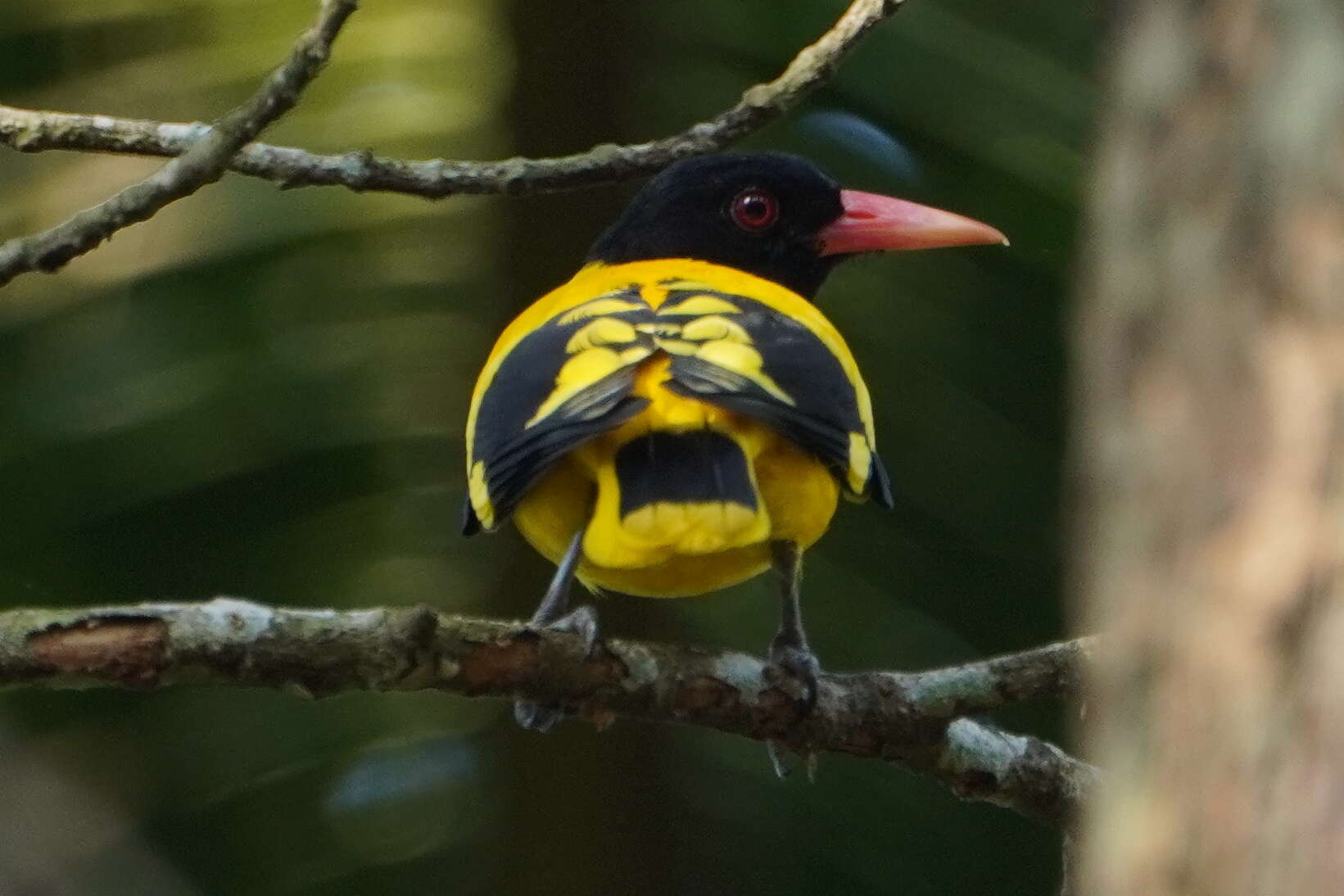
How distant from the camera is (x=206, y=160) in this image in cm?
300

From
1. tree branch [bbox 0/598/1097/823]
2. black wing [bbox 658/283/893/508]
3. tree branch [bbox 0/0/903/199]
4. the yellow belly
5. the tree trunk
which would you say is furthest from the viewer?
tree branch [bbox 0/0/903/199]

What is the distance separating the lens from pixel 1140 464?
134 cm

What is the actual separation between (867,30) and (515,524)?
1.17 meters

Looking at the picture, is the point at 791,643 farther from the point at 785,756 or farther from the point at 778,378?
the point at 778,378

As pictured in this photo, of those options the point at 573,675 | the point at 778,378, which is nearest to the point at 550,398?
the point at 778,378

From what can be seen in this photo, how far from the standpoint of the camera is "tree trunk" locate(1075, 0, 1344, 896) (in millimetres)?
1266

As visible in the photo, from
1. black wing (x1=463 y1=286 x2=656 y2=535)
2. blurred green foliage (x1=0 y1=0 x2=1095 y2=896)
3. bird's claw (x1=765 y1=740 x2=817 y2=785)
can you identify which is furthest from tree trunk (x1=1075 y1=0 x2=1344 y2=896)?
blurred green foliage (x1=0 y1=0 x2=1095 y2=896)

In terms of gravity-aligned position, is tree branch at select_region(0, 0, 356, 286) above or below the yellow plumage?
above

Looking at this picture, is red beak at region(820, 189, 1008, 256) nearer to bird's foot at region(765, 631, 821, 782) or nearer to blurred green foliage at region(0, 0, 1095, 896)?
blurred green foliage at region(0, 0, 1095, 896)

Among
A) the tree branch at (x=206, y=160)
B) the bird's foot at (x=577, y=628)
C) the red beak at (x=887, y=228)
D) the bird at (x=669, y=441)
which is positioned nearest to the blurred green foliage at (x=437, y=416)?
the red beak at (x=887, y=228)

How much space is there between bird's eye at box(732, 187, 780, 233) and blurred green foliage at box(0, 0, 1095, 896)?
693 mm

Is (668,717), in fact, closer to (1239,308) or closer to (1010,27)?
(1239,308)

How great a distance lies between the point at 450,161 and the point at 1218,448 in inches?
102

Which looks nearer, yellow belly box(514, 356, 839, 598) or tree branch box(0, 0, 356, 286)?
tree branch box(0, 0, 356, 286)
